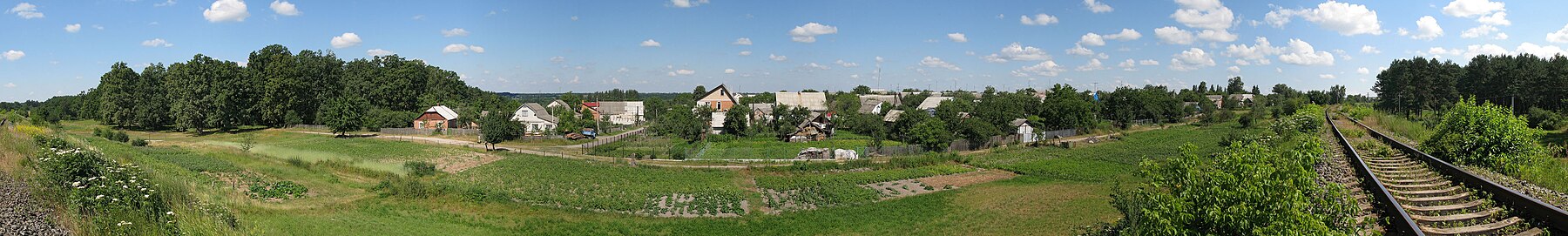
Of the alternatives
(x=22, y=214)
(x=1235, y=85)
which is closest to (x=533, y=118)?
(x=22, y=214)

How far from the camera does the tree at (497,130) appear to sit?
149 feet

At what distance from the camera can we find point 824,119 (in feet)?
198

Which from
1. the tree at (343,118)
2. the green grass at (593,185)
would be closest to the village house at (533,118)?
the tree at (343,118)

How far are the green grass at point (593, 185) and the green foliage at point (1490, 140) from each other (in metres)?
16.1

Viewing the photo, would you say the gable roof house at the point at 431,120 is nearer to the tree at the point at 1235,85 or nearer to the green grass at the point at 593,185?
the green grass at the point at 593,185

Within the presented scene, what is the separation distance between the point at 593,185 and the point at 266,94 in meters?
50.4

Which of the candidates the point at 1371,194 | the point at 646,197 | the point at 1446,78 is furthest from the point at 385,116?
the point at 1446,78

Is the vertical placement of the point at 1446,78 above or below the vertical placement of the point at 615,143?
above

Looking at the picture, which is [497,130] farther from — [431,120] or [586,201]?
[586,201]

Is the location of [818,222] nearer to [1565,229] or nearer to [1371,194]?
[1371,194]

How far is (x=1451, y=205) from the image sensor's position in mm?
11992

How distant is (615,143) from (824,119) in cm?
1962

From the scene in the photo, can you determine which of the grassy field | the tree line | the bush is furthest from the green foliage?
the tree line

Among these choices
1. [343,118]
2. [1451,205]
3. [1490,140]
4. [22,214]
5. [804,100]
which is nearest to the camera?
[22,214]
